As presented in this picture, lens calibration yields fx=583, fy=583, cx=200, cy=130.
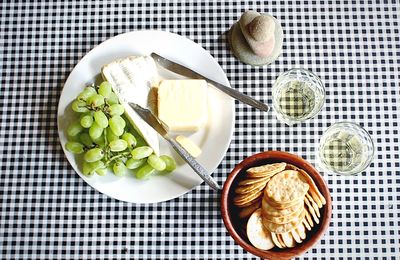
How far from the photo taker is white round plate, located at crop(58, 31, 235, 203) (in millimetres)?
1076

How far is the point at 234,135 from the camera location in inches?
44.7

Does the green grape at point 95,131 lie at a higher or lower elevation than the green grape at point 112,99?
lower

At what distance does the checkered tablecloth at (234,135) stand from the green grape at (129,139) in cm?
14

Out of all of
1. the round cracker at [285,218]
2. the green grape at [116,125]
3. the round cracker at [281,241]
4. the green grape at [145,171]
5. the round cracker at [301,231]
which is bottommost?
the round cracker at [281,241]

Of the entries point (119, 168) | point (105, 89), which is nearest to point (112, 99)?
point (105, 89)

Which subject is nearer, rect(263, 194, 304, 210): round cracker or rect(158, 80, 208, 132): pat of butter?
rect(263, 194, 304, 210): round cracker

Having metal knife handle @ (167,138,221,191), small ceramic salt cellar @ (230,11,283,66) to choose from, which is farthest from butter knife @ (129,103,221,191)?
small ceramic salt cellar @ (230,11,283,66)

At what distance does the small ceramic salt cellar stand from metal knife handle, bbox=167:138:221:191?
0.21m

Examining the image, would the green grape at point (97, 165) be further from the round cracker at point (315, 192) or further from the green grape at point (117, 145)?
the round cracker at point (315, 192)

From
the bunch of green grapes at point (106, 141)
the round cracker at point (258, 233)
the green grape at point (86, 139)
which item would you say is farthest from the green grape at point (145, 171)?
the round cracker at point (258, 233)

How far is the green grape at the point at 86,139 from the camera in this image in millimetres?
1062

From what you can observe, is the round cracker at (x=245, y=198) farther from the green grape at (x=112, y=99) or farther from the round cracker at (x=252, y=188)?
the green grape at (x=112, y=99)

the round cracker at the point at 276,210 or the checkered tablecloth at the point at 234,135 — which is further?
the checkered tablecloth at the point at 234,135

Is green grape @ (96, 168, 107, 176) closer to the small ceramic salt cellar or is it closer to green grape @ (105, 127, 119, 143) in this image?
green grape @ (105, 127, 119, 143)
